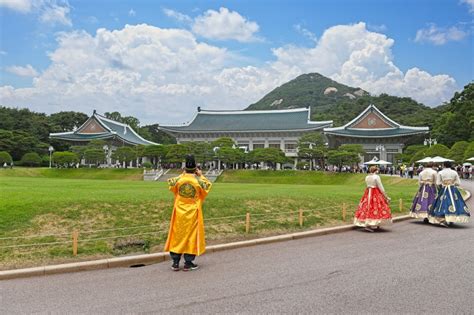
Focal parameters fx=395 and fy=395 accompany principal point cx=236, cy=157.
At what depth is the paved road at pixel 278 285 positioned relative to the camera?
15.9ft

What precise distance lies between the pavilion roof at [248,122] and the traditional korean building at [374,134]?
290cm

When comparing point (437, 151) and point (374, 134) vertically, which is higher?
point (374, 134)

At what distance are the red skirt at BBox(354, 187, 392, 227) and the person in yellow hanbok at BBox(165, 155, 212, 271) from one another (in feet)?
18.1

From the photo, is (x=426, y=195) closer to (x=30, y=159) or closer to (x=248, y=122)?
(x=248, y=122)

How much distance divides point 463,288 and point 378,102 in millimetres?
101351

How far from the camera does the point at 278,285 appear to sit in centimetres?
565

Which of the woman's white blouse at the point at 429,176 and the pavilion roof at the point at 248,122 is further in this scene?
the pavilion roof at the point at 248,122

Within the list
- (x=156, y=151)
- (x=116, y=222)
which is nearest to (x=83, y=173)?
(x=156, y=151)

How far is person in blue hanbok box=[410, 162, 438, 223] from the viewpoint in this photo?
1169 cm

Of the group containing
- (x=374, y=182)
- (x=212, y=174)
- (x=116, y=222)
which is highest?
(x=374, y=182)

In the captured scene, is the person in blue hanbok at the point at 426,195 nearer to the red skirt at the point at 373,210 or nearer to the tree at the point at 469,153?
the red skirt at the point at 373,210

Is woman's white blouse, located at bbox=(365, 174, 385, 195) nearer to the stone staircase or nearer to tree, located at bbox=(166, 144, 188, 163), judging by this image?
the stone staircase

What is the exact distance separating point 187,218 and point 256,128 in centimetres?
5231

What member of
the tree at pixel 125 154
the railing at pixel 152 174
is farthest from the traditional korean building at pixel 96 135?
the railing at pixel 152 174
